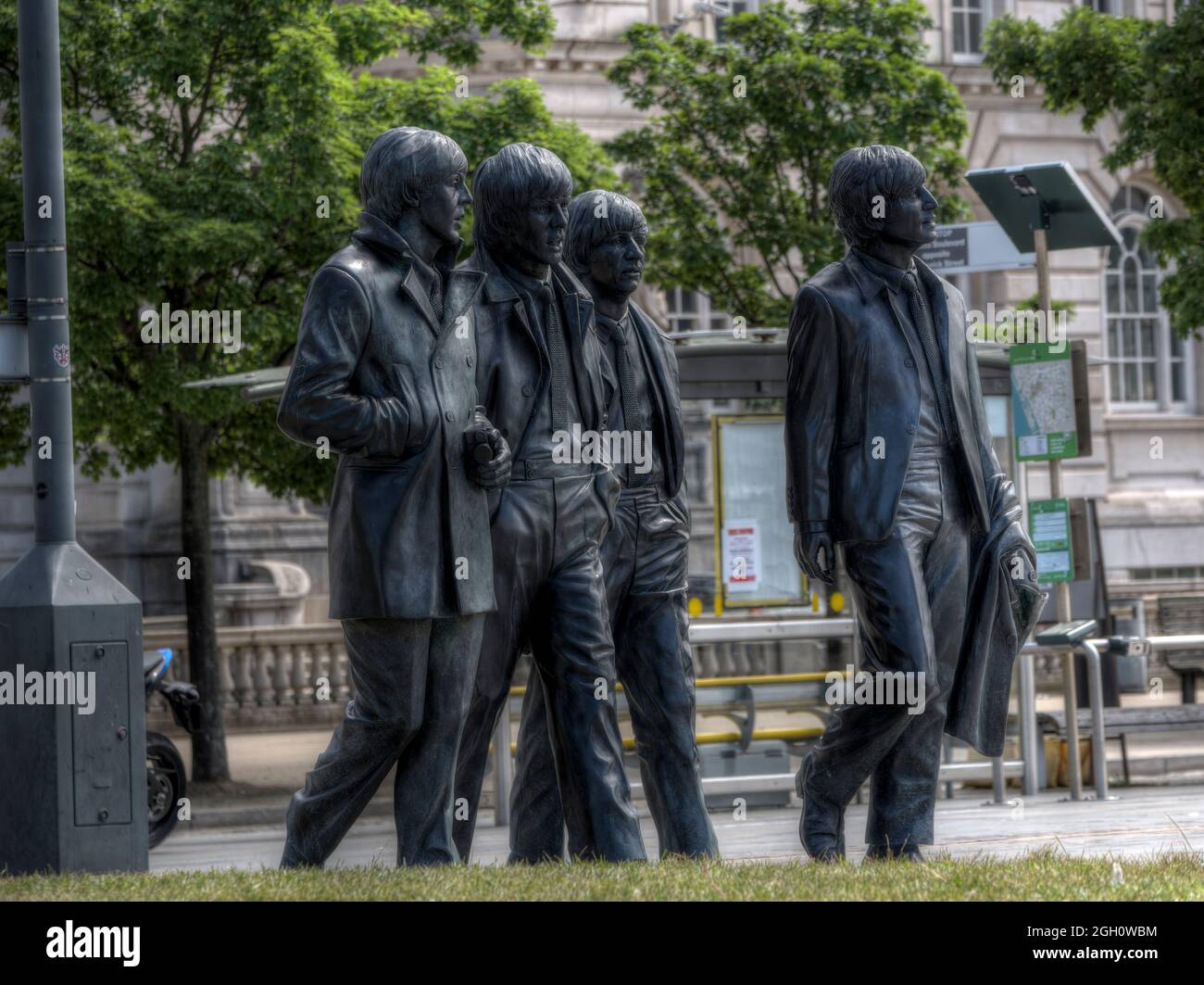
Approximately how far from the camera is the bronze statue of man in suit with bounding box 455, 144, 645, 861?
26.4 feet

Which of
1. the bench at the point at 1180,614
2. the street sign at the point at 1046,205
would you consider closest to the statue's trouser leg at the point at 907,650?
the street sign at the point at 1046,205

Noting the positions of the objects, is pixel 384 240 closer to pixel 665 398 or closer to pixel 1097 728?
pixel 665 398

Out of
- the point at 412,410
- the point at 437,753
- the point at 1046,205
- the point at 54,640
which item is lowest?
the point at 437,753

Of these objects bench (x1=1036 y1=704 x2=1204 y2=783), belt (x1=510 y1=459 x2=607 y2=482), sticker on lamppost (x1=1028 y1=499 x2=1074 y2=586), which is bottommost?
bench (x1=1036 y1=704 x2=1204 y2=783)

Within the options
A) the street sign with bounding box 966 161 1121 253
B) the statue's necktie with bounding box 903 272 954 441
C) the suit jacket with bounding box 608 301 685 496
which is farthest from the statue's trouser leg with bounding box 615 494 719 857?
the street sign with bounding box 966 161 1121 253

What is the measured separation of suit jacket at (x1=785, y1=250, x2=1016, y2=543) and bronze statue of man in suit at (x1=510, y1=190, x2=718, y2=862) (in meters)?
0.50

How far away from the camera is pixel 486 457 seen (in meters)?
7.52

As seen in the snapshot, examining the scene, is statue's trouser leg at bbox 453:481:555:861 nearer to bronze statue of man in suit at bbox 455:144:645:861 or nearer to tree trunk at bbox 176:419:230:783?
bronze statue of man in suit at bbox 455:144:645:861

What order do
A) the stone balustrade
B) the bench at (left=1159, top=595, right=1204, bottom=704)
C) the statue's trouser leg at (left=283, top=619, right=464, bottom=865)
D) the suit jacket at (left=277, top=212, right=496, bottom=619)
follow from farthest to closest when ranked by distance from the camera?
the bench at (left=1159, top=595, right=1204, bottom=704) → the stone balustrade → the statue's trouser leg at (left=283, top=619, right=464, bottom=865) → the suit jacket at (left=277, top=212, right=496, bottom=619)

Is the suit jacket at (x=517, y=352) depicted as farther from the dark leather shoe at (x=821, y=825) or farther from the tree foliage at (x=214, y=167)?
the tree foliage at (x=214, y=167)

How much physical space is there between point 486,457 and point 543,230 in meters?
1.03

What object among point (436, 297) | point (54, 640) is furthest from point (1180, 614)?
point (436, 297)

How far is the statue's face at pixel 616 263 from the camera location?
350 inches

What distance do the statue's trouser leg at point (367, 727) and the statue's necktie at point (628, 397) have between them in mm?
1374
